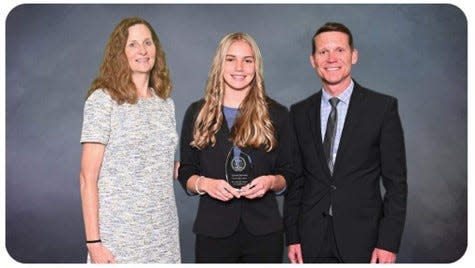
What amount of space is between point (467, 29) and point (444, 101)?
0.59m

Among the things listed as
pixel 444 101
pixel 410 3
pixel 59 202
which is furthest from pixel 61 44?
pixel 444 101

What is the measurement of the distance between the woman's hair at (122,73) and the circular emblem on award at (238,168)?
20.8 inches

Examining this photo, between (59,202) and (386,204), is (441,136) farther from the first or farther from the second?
(59,202)

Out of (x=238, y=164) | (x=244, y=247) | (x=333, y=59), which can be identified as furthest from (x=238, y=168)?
(x=333, y=59)

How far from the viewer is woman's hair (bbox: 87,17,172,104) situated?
3.80 meters

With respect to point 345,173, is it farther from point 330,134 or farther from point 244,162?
point 244,162

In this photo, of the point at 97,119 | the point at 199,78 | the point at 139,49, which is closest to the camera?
the point at 97,119

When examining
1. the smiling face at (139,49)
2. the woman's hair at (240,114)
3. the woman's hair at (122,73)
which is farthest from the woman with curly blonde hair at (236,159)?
the smiling face at (139,49)

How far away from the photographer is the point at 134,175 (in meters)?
3.81

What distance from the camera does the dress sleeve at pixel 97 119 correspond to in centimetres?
367

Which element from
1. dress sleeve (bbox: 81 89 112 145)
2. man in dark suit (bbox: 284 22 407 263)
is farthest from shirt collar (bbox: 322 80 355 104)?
dress sleeve (bbox: 81 89 112 145)

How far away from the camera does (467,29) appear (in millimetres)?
4844

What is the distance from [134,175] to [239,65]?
2.87 ft

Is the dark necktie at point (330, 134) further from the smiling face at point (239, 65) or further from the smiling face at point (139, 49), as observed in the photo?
the smiling face at point (139, 49)
